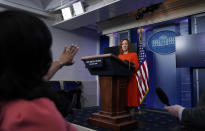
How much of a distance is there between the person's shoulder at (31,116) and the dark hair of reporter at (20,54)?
0.08ft

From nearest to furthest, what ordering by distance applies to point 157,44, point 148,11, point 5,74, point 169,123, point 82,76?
point 5,74
point 169,123
point 148,11
point 157,44
point 82,76

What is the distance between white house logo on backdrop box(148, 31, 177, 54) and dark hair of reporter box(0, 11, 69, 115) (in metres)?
4.56

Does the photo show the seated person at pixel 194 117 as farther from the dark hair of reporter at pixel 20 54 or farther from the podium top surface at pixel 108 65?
the podium top surface at pixel 108 65

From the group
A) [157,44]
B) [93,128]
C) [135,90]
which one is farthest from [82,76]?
[93,128]

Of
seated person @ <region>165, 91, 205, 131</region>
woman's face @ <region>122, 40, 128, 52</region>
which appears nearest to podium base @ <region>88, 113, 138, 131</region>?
woman's face @ <region>122, 40, 128, 52</region>

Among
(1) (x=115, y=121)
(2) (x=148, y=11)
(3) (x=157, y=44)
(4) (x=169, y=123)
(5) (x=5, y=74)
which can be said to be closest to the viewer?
(5) (x=5, y=74)

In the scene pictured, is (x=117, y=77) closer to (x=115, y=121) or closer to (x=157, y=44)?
(x=115, y=121)

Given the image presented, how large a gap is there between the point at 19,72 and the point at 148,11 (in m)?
4.37

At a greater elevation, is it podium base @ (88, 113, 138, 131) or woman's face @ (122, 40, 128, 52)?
woman's face @ (122, 40, 128, 52)

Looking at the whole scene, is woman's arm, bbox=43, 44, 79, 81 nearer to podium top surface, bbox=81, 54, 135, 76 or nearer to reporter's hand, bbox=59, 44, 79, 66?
reporter's hand, bbox=59, 44, 79, 66

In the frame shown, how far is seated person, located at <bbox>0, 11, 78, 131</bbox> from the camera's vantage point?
37 centimetres

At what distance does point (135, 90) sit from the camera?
3.10 metres

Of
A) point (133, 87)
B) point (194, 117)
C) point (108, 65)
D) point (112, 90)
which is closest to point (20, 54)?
point (194, 117)

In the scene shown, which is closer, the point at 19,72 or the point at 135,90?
the point at 19,72
